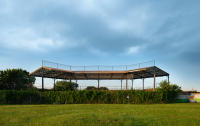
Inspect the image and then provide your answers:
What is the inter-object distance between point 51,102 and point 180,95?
2186 cm

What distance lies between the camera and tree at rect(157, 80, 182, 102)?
22.1 meters

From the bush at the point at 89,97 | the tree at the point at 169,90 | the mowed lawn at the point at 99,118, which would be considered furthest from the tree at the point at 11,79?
the tree at the point at 169,90

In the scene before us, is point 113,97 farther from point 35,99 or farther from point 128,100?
point 35,99

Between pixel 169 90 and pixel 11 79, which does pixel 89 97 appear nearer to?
pixel 169 90

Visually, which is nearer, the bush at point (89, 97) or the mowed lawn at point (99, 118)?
the mowed lawn at point (99, 118)

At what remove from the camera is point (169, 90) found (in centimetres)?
2259

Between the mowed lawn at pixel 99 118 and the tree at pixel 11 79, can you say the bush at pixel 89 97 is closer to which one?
the tree at pixel 11 79

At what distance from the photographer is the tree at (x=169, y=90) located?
22084 mm

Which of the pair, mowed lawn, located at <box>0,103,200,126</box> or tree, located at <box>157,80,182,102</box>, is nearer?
mowed lawn, located at <box>0,103,200,126</box>

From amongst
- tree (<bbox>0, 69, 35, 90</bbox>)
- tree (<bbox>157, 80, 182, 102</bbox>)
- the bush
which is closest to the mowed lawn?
the bush

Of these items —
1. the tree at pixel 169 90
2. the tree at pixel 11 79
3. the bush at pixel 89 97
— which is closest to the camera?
the bush at pixel 89 97

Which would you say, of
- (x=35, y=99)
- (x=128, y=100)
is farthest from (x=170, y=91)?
(x=35, y=99)

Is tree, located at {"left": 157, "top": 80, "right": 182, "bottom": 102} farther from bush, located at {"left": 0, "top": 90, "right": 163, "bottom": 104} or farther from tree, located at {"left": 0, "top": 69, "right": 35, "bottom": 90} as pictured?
tree, located at {"left": 0, "top": 69, "right": 35, "bottom": 90}

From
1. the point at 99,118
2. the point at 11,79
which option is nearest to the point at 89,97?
the point at 99,118
